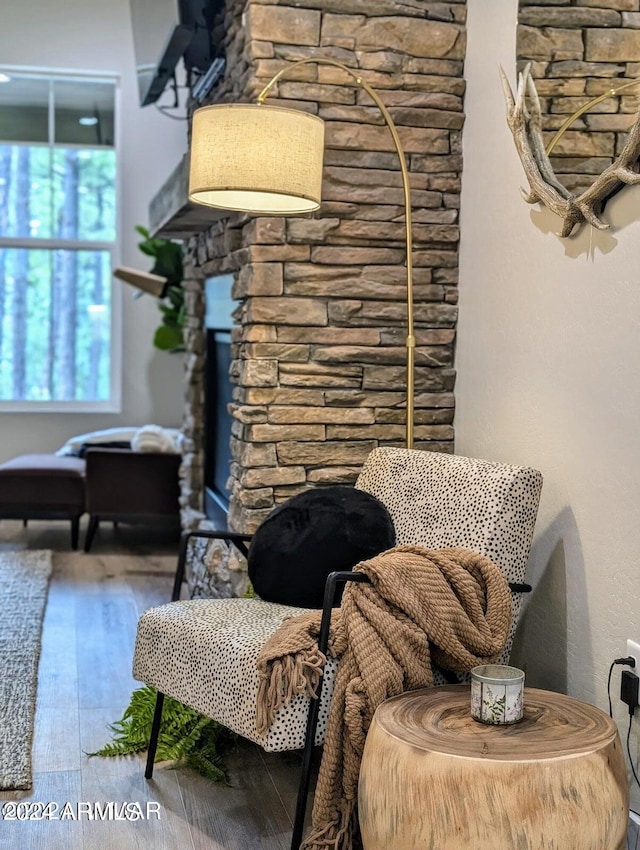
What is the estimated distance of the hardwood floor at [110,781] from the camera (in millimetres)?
2283

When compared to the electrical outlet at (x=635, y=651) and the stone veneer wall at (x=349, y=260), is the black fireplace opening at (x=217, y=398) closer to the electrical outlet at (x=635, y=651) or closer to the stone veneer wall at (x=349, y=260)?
the stone veneer wall at (x=349, y=260)

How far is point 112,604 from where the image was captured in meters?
4.30

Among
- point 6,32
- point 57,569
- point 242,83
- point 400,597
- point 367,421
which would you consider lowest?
point 57,569

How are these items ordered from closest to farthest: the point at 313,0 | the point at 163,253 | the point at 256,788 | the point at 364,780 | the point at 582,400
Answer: the point at 364,780 → the point at 582,400 → the point at 256,788 → the point at 313,0 → the point at 163,253

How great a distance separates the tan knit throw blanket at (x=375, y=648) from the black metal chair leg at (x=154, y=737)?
0.55 meters

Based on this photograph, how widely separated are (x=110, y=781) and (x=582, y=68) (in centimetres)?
205

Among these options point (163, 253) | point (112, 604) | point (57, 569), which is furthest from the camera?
point (163, 253)

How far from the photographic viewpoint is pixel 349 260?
121 inches

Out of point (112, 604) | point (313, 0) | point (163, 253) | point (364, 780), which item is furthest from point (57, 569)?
point (364, 780)

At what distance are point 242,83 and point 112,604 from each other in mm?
2246

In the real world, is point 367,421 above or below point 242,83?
below

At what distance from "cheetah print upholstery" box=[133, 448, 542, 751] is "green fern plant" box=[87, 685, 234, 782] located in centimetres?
22

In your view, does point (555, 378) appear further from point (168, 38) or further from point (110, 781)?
point (168, 38)

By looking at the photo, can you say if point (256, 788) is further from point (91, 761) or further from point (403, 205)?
point (403, 205)
